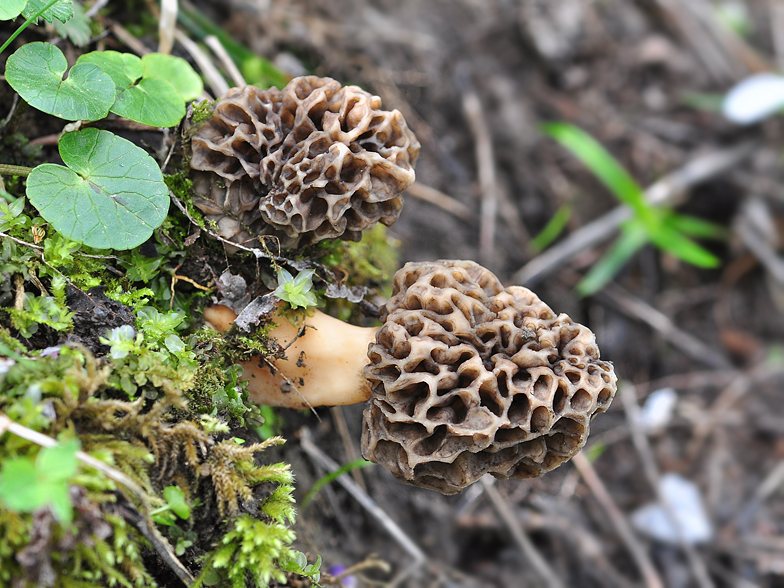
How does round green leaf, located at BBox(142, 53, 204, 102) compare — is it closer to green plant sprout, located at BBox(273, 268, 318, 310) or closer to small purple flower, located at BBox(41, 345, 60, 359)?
green plant sprout, located at BBox(273, 268, 318, 310)

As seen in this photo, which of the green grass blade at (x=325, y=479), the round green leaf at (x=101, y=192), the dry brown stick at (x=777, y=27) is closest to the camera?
the round green leaf at (x=101, y=192)

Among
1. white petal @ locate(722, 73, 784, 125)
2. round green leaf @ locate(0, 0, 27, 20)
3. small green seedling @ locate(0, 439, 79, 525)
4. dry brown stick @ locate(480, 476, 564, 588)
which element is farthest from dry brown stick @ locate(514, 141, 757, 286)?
small green seedling @ locate(0, 439, 79, 525)

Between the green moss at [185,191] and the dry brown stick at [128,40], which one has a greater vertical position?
the dry brown stick at [128,40]

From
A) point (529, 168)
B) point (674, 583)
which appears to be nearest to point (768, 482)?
point (674, 583)

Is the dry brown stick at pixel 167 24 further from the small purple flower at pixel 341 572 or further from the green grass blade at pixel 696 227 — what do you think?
the green grass blade at pixel 696 227

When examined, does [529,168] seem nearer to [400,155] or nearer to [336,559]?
[400,155]

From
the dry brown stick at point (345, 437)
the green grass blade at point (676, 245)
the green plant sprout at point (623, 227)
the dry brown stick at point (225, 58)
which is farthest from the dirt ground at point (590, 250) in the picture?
the dry brown stick at point (225, 58)

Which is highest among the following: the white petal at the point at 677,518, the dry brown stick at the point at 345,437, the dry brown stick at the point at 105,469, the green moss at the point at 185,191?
the green moss at the point at 185,191
